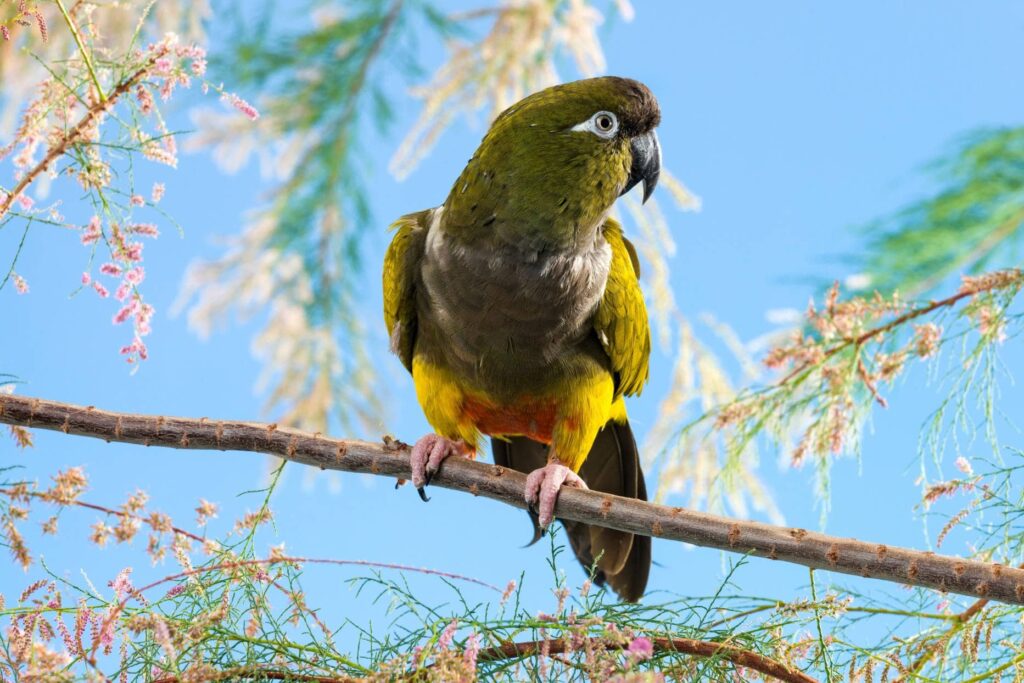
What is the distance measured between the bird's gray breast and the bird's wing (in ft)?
0.29

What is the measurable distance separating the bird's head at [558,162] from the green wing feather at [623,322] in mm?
171

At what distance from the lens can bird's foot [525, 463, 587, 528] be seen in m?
1.72

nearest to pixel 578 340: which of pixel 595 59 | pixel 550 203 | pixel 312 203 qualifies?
pixel 550 203

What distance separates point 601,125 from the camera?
1.81 metres

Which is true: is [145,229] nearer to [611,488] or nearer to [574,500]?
[574,500]

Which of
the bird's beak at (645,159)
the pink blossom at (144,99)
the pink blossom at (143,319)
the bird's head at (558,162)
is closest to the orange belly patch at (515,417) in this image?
the bird's head at (558,162)

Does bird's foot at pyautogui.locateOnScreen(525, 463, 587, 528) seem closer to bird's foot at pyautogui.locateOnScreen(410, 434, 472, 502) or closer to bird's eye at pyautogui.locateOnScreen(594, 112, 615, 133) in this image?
bird's foot at pyautogui.locateOnScreen(410, 434, 472, 502)

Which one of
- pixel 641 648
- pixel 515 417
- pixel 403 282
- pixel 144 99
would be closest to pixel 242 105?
pixel 144 99

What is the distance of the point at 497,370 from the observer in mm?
1879

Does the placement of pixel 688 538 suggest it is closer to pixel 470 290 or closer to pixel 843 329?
pixel 470 290

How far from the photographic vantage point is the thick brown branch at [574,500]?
4.62ft

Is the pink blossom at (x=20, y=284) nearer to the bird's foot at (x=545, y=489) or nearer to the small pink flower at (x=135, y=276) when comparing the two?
the small pink flower at (x=135, y=276)

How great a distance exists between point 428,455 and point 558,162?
23.4 inches

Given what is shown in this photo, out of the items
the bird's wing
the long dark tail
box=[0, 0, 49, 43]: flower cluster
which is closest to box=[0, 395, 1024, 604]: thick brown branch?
the bird's wing
